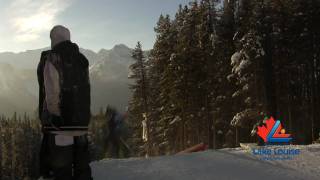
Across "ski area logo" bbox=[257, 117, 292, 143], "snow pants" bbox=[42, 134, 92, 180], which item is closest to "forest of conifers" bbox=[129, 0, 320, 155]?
"ski area logo" bbox=[257, 117, 292, 143]

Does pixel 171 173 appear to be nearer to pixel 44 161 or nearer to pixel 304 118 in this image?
pixel 44 161

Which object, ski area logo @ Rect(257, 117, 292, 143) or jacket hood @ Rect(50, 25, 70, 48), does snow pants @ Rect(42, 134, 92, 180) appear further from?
ski area logo @ Rect(257, 117, 292, 143)

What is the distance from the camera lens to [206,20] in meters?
50.5

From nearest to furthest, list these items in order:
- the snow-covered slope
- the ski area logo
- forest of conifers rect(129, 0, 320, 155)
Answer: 1. the snow-covered slope
2. the ski area logo
3. forest of conifers rect(129, 0, 320, 155)

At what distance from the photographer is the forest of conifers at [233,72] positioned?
123 feet

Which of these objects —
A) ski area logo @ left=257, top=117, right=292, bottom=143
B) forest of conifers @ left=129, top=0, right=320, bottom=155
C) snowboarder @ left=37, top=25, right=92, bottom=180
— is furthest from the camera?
forest of conifers @ left=129, top=0, right=320, bottom=155

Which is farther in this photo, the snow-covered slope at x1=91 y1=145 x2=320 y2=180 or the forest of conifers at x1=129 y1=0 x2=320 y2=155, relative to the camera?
the forest of conifers at x1=129 y1=0 x2=320 y2=155

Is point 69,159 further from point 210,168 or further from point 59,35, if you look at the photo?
point 210,168

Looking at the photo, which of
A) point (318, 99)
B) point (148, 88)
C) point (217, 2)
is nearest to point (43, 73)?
point (318, 99)

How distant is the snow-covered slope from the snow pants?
281cm

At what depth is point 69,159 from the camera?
222 inches

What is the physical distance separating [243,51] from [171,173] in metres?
30.0

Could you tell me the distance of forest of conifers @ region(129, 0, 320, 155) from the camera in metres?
37.6

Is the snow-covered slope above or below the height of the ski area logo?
below
